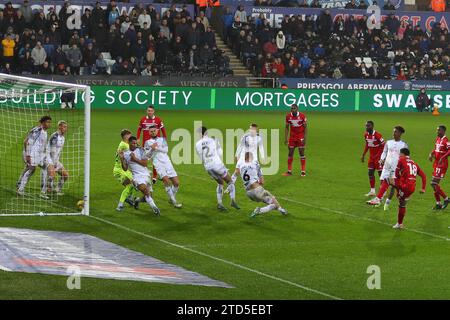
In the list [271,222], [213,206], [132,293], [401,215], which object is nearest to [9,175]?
[213,206]

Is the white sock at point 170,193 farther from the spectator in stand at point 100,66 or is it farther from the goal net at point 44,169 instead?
the spectator in stand at point 100,66

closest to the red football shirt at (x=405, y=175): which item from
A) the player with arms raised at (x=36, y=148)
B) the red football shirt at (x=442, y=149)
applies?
the red football shirt at (x=442, y=149)

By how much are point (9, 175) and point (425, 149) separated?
15.8m

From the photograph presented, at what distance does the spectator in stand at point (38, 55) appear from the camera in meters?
45.9

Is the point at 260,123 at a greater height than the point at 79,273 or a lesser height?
greater

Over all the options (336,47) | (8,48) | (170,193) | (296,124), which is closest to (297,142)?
(296,124)

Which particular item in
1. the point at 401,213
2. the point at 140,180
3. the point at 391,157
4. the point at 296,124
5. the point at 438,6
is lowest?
the point at 401,213

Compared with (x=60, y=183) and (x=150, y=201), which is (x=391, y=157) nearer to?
(x=150, y=201)

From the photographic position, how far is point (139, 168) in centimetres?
2262

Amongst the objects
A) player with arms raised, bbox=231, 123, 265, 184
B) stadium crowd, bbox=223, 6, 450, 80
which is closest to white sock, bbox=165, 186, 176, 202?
player with arms raised, bbox=231, 123, 265, 184

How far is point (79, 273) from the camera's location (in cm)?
1656

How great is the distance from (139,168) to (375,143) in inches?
271

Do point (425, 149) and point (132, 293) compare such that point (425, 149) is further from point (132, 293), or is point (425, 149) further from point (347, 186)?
point (132, 293)

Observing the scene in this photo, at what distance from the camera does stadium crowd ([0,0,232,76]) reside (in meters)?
46.1
